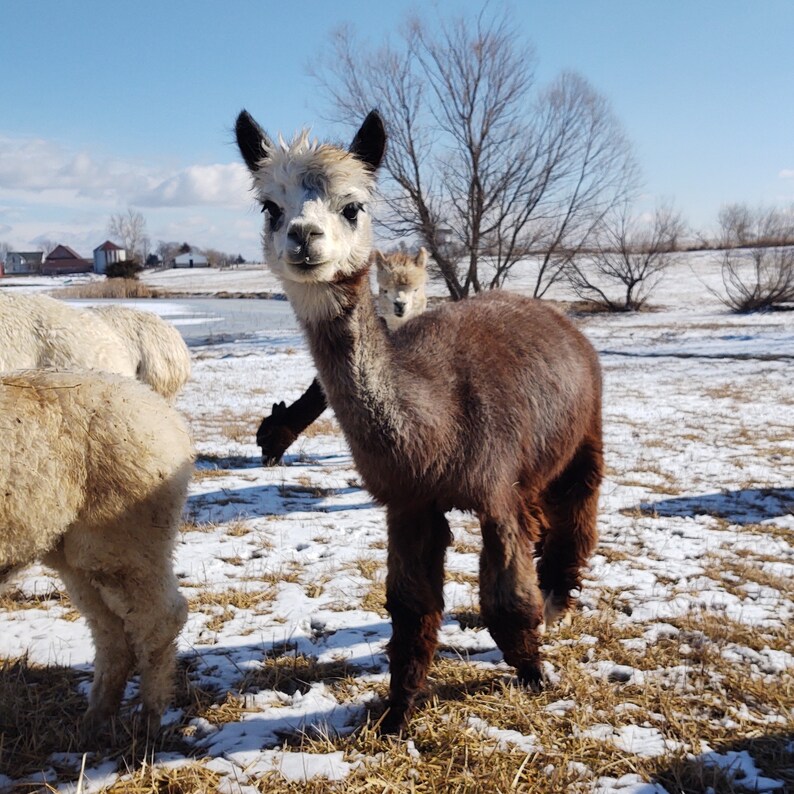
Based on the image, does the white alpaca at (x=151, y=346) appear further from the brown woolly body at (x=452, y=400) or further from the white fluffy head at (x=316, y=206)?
the white fluffy head at (x=316, y=206)

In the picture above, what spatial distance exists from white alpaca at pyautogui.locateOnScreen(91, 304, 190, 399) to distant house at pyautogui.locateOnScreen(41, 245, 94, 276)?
10460 centimetres

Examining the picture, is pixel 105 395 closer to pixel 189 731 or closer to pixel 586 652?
pixel 189 731

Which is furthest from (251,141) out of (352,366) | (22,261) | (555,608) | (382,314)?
(22,261)

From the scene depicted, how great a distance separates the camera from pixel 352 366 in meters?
2.69

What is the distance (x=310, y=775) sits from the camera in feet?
8.54

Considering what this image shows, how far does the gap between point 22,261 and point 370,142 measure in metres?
131

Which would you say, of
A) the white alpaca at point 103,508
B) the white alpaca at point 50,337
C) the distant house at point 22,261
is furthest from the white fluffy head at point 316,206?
the distant house at point 22,261

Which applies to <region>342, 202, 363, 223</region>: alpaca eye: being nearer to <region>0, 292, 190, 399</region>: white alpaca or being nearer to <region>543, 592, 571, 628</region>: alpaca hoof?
<region>543, 592, 571, 628</region>: alpaca hoof

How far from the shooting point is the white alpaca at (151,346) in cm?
622

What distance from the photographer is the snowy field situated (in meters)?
2.63

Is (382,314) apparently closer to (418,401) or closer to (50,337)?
(50,337)

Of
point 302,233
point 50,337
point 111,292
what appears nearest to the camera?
point 302,233

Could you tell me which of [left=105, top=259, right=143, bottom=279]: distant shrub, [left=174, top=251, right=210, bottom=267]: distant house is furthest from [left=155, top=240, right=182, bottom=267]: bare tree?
[left=105, top=259, right=143, bottom=279]: distant shrub

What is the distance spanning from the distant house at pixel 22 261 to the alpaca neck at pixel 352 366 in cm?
12582
